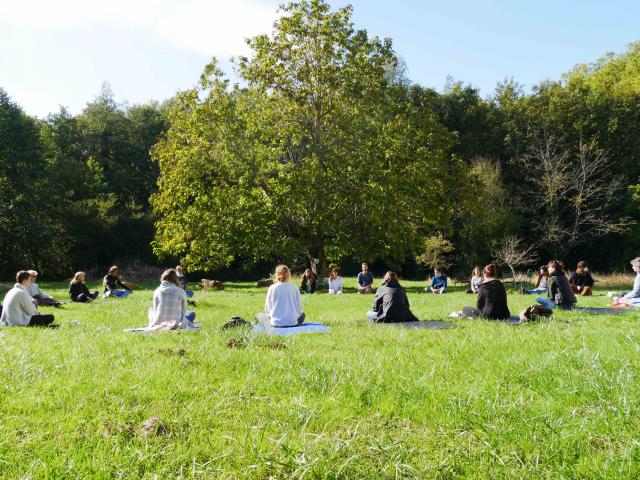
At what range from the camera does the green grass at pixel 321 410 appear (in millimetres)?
3242

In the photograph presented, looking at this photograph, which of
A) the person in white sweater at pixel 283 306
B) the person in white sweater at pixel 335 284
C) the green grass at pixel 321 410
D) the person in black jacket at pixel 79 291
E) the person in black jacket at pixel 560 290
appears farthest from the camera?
the person in white sweater at pixel 335 284

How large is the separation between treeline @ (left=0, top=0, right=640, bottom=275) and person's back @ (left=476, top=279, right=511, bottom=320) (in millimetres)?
15402

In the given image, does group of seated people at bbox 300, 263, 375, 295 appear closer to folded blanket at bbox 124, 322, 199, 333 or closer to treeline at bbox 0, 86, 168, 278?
folded blanket at bbox 124, 322, 199, 333

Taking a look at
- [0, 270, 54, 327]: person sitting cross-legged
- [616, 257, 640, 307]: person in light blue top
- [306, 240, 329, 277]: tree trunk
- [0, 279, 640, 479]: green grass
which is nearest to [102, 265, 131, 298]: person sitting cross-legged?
[0, 270, 54, 327]: person sitting cross-legged

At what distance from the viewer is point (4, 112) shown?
3372 cm

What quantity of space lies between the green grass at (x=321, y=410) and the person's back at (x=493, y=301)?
150 inches

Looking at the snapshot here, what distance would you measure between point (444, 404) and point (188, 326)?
6477 mm

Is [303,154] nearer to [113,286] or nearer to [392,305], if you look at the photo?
[113,286]

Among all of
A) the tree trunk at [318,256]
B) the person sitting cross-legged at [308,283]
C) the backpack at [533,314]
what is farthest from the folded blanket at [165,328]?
the tree trunk at [318,256]

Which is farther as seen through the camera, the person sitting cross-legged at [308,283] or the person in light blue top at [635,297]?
the person sitting cross-legged at [308,283]

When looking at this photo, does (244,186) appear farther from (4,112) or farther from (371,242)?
(4,112)

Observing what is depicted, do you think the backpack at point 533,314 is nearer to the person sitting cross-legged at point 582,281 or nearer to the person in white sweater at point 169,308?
the person in white sweater at point 169,308

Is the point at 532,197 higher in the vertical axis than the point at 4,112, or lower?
lower

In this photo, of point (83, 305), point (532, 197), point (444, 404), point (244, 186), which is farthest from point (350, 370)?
point (532, 197)
